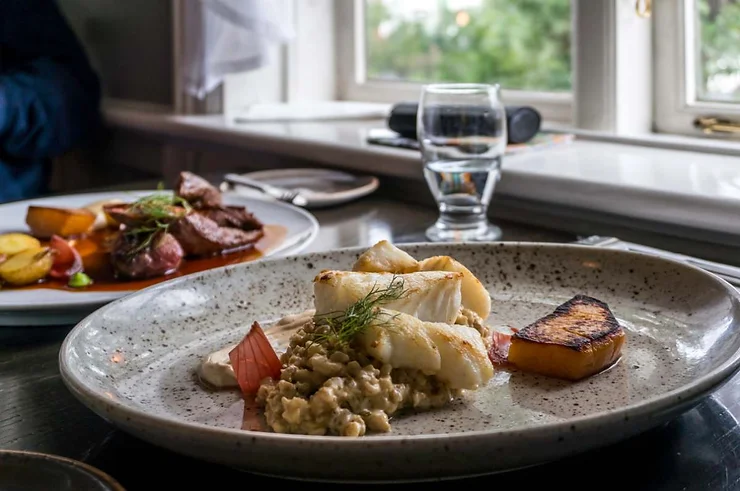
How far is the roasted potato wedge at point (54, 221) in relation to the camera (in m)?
1.21

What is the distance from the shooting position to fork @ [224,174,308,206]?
1.49m

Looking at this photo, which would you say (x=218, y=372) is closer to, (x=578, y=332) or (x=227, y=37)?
(x=578, y=332)

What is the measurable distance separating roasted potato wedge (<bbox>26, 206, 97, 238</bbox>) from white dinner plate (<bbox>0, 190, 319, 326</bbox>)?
0.04 m

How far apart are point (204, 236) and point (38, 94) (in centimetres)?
157

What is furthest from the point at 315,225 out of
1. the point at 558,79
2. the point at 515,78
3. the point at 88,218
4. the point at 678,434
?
the point at 515,78

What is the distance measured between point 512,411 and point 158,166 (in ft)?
7.32

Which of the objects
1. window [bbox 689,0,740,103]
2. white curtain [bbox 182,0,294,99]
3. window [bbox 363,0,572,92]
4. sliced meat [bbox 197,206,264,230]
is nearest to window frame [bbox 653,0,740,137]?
window [bbox 689,0,740,103]

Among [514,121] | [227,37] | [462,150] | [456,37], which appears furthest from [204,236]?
[456,37]

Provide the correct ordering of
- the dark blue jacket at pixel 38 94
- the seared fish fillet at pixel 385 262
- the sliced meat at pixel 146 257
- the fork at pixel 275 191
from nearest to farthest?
the seared fish fillet at pixel 385 262 < the sliced meat at pixel 146 257 < the fork at pixel 275 191 < the dark blue jacket at pixel 38 94

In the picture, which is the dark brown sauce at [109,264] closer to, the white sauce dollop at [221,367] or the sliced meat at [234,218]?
the sliced meat at [234,218]

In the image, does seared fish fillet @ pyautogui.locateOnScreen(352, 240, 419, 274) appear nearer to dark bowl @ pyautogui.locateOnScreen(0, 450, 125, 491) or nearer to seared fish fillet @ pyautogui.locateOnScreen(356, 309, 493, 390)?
seared fish fillet @ pyautogui.locateOnScreen(356, 309, 493, 390)

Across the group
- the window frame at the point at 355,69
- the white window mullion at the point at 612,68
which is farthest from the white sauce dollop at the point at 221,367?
the window frame at the point at 355,69

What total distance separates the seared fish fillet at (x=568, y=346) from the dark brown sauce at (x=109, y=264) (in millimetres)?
470

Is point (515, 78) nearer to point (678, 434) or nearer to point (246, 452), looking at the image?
point (678, 434)
